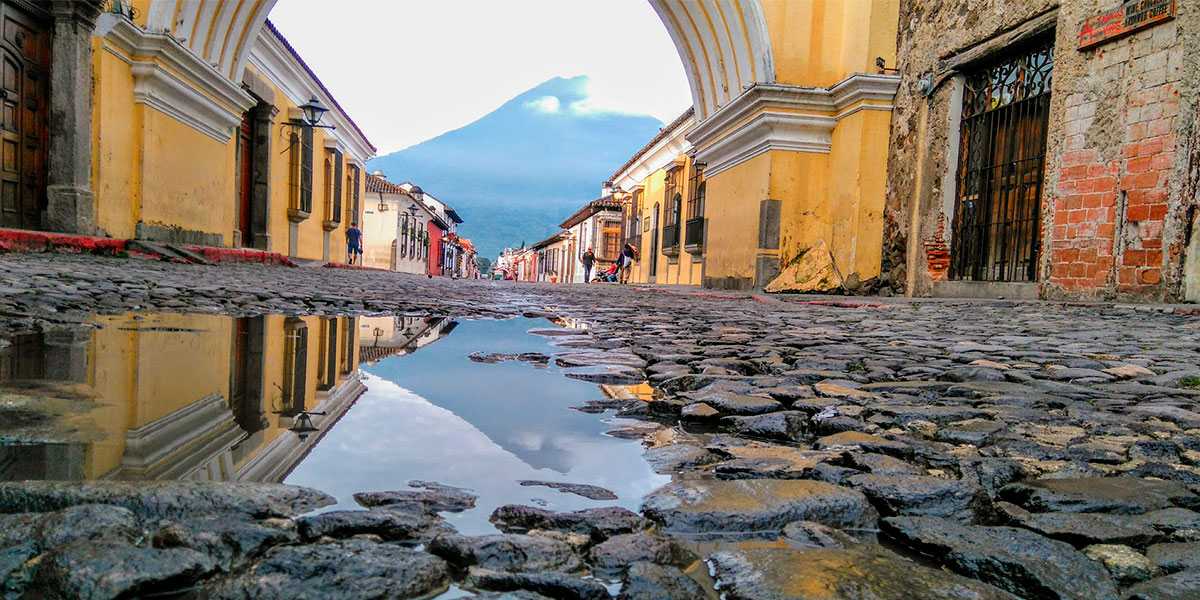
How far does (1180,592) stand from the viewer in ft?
2.17

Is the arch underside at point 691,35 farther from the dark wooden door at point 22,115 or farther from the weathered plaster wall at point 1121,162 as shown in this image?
the weathered plaster wall at point 1121,162

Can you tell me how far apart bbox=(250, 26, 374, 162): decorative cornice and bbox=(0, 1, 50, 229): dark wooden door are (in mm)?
4353

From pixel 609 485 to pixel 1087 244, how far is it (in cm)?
706

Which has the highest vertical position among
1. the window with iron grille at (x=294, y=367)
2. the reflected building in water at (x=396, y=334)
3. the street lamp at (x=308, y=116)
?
the street lamp at (x=308, y=116)

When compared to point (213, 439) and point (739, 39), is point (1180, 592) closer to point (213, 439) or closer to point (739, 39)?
point (213, 439)

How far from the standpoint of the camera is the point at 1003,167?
784 cm

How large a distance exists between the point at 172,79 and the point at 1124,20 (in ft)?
32.1

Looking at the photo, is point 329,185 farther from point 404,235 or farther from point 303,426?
point 303,426

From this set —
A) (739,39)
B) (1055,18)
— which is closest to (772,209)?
(739,39)

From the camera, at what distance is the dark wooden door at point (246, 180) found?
39.9ft

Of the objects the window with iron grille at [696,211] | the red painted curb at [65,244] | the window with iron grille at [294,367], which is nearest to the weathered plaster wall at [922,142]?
the window with iron grille at [696,211]

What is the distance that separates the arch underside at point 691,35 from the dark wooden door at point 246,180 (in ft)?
8.40

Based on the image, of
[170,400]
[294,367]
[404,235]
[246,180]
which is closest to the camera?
[170,400]

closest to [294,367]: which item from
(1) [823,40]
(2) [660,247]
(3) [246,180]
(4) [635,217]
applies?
(1) [823,40]
